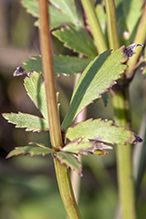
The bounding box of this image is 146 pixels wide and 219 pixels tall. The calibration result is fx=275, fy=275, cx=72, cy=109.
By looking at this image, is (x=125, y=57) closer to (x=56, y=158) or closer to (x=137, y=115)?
(x=56, y=158)

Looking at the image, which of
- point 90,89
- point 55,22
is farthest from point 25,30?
point 90,89

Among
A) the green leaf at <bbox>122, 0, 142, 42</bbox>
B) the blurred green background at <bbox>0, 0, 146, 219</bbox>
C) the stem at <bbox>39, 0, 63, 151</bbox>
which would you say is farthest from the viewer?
the blurred green background at <bbox>0, 0, 146, 219</bbox>

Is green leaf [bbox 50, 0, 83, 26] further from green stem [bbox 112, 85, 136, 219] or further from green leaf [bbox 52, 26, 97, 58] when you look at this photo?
green stem [bbox 112, 85, 136, 219]

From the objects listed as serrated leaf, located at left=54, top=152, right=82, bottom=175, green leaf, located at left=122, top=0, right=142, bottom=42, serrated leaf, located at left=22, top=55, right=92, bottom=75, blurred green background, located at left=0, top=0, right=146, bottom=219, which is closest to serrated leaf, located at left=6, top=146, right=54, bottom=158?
serrated leaf, located at left=54, top=152, right=82, bottom=175

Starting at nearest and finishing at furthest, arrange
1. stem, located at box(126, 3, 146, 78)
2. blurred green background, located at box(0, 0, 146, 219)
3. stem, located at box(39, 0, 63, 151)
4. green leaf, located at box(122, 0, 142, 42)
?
1. stem, located at box(39, 0, 63, 151)
2. stem, located at box(126, 3, 146, 78)
3. green leaf, located at box(122, 0, 142, 42)
4. blurred green background, located at box(0, 0, 146, 219)

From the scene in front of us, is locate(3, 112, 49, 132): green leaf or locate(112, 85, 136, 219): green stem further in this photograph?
locate(112, 85, 136, 219): green stem

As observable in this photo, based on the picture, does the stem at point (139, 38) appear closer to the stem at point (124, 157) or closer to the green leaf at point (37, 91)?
the stem at point (124, 157)
